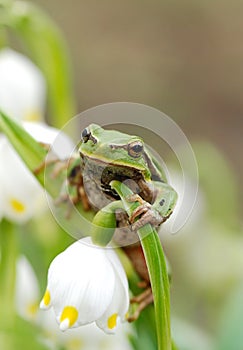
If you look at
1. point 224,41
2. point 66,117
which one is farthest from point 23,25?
point 224,41

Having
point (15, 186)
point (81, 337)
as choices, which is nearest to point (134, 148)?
point (15, 186)

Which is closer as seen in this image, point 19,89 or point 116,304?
point 116,304

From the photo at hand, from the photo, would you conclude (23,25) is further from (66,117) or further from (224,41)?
(224,41)

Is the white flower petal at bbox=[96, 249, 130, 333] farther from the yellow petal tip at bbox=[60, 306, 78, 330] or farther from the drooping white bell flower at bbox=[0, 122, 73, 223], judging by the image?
the drooping white bell flower at bbox=[0, 122, 73, 223]

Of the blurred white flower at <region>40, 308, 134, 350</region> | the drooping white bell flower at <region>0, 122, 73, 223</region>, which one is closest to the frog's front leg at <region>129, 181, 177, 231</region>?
the drooping white bell flower at <region>0, 122, 73, 223</region>

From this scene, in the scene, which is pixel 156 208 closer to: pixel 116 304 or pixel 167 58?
pixel 116 304

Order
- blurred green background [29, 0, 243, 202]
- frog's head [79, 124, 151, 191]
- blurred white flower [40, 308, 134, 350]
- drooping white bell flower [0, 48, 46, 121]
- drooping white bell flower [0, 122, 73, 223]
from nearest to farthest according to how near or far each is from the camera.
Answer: frog's head [79, 124, 151, 191] < drooping white bell flower [0, 122, 73, 223] < blurred white flower [40, 308, 134, 350] < drooping white bell flower [0, 48, 46, 121] < blurred green background [29, 0, 243, 202]
